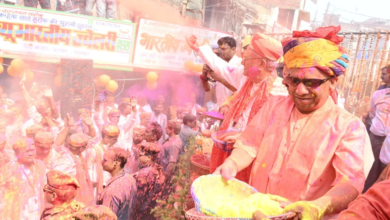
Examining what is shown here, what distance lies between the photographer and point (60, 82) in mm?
3996

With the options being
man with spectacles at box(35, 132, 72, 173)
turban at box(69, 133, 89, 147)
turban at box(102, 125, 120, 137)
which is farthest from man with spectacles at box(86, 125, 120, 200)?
man with spectacles at box(35, 132, 72, 173)

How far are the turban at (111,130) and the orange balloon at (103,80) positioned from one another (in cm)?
61

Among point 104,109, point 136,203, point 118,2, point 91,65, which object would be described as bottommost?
point 136,203

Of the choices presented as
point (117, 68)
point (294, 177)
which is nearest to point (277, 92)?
point (294, 177)

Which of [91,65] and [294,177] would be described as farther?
[91,65]

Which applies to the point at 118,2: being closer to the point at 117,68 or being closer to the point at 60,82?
the point at 117,68

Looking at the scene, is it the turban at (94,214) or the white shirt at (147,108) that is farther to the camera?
the white shirt at (147,108)

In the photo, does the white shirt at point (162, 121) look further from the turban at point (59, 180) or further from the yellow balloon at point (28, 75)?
the turban at point (59, 180)

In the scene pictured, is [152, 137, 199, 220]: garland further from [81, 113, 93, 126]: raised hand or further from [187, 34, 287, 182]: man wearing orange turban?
[81, 113, 93, 126]: raised hand

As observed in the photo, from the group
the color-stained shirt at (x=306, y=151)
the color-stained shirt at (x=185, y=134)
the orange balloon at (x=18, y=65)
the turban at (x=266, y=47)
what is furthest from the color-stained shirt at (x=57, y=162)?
the color-stained shirt at (x=306, y=151)

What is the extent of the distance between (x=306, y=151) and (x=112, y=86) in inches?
130

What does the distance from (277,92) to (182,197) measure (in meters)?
1.66

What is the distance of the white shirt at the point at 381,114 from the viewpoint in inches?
192

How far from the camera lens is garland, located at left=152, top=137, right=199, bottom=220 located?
3484 mm
